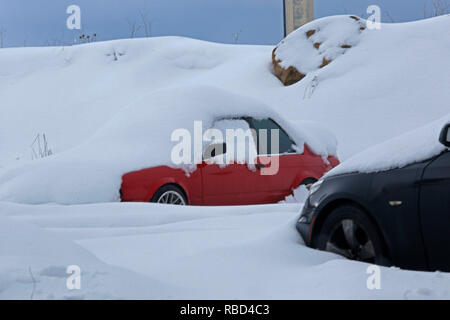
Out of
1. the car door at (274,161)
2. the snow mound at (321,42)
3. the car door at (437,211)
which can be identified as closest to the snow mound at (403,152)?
the car door at (437,211)

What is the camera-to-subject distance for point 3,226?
127 inches

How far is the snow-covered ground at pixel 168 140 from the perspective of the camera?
3.01 metres

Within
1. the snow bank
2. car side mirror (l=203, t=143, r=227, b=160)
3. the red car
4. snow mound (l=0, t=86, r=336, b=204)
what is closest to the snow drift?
snow mound (l=0, t=86, r=336, b=204)

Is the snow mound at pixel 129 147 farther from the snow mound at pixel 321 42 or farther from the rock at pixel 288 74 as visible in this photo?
the rock at pixel 288 74

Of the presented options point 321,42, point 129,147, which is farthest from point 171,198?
point 321,42

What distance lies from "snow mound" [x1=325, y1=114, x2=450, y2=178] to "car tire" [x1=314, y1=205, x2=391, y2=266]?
31cm

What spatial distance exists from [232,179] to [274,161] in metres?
0.72

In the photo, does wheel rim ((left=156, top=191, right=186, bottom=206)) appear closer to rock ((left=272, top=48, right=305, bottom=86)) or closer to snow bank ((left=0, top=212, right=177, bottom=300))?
snow bank ((left=0, top=212, right=177, bottom=300))

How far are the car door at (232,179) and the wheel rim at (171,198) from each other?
1.00 feet

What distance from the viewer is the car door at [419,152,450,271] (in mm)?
3131

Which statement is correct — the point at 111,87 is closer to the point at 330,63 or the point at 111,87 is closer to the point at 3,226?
the point at 330,63
